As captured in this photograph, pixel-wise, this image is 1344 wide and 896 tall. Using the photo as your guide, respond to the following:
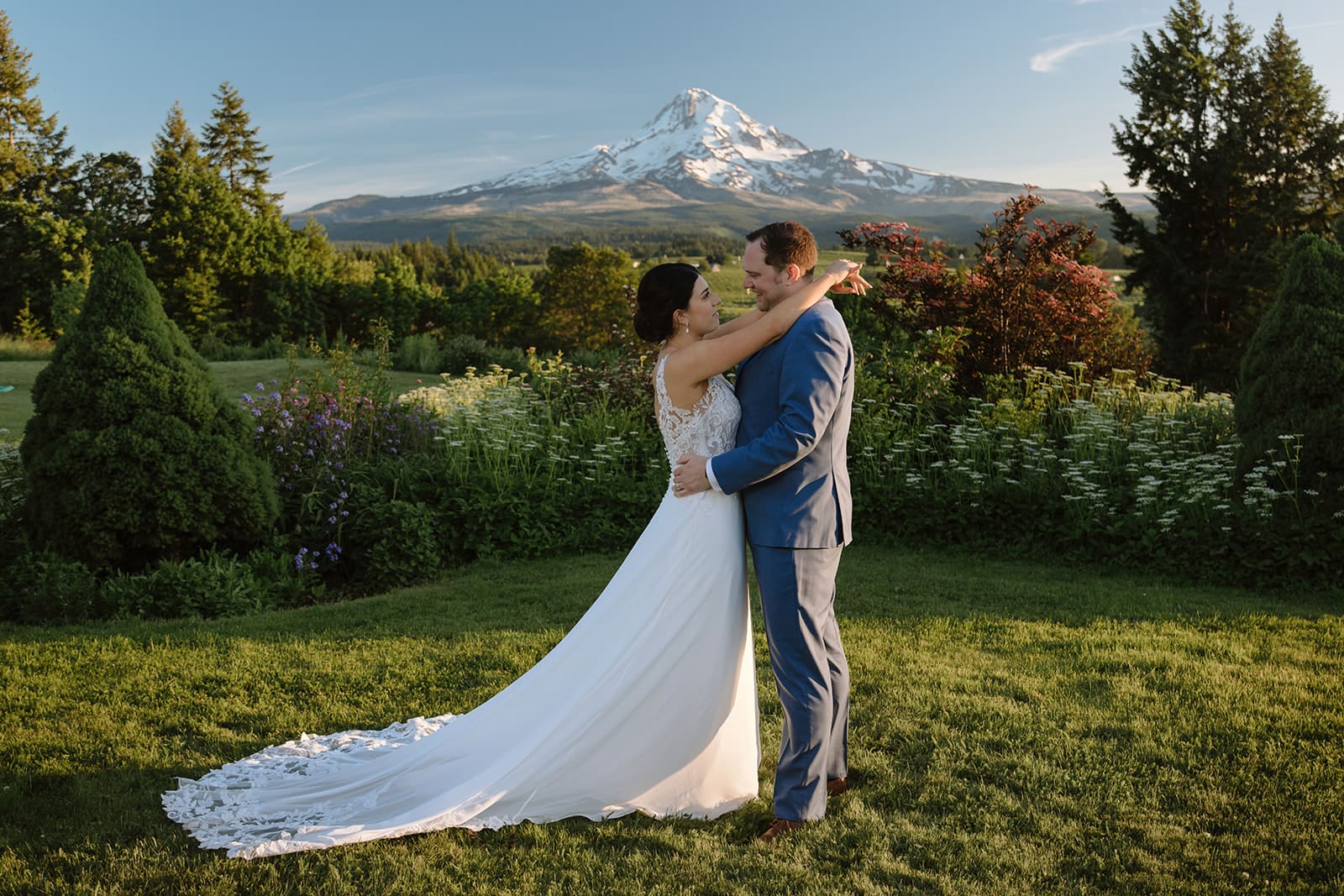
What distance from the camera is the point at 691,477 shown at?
3518 millimetres

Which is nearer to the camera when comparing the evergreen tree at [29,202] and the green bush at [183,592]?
the green bush at [183,592]

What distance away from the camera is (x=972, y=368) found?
34.9ft

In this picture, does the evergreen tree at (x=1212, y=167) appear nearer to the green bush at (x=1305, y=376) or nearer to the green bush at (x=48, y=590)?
the green bush at (x=1305, y=376)

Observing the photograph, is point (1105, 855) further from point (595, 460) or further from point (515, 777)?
point (595, 460)

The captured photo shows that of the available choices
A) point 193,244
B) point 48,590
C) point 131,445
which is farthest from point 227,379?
point 193,244

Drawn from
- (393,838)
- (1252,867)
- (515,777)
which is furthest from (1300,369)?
(393,838)

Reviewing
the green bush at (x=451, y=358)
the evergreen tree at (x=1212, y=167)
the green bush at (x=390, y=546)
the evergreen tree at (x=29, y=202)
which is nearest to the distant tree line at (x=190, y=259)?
the evergreen tree at (x=29, y=202)

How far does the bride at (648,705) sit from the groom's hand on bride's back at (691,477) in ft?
0.20

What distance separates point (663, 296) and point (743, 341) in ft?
1.21

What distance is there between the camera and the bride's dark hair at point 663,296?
11.6ft

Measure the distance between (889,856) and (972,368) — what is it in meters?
8.14

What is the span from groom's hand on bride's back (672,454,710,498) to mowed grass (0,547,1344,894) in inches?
48.7

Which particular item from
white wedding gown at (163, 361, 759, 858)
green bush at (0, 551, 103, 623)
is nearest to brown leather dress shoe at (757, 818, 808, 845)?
white wedding gown at (163, 361, 759, 858)

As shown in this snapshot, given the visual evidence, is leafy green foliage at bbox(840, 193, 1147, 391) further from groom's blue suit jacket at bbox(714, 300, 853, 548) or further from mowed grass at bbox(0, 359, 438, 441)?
groom's blue suit jacket at bbox(714, 300, 853, 548)
